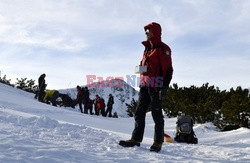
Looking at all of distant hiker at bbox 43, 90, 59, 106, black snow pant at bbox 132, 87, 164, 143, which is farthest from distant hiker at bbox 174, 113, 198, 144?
distant hiker at bbox 43, 90, 59, 106

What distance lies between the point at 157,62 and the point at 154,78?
23 centimetres

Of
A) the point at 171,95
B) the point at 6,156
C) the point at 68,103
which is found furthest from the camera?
the point at 68,103

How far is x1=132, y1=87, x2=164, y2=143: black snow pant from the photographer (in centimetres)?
452

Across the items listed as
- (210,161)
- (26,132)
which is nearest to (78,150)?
(26,132)

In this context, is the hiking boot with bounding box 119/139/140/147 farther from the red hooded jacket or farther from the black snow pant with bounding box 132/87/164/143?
the red hooded jacket

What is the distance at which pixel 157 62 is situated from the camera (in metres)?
4.55

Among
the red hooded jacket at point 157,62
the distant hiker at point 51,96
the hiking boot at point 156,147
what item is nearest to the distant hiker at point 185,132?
the red hooded jacket at point 157,62

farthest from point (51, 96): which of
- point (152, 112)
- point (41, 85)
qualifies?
point (152, 112)

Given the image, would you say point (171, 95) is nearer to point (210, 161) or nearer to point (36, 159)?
point (210, 161)

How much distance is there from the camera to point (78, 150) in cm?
347

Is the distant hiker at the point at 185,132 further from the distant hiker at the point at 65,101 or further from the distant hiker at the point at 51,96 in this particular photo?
the distant hiker at the point at 65,101

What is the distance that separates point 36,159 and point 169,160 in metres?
1.45

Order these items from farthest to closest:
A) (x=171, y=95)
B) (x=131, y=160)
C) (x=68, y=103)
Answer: (x=68, y=103), (x=171, y=95), (x=131, y=160)

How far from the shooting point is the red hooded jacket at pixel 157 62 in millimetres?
4477
